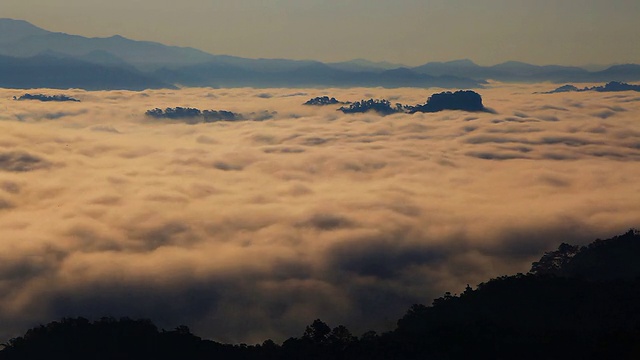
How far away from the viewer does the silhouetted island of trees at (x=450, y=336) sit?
76312 mm

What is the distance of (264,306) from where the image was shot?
417ft

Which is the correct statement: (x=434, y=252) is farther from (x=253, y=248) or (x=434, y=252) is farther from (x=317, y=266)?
(x=253, y=248)

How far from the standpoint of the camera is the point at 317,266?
148000mm

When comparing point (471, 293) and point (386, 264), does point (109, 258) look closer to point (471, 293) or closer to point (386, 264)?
point (386, 264)

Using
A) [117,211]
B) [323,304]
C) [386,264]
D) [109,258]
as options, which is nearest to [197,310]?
[323,304]

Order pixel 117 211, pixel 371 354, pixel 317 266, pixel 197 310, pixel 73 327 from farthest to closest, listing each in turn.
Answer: pixel 117 211 → pixel 317 266 → pixel 197 310 → pixel 73 327 → pixel 371 354

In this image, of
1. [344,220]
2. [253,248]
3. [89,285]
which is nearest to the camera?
[89,285]

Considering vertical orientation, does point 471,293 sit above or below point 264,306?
above

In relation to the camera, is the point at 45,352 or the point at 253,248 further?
the point at 253,248

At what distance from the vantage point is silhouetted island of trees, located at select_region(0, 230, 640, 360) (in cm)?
7631

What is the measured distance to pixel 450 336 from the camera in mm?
80438

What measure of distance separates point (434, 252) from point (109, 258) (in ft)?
263

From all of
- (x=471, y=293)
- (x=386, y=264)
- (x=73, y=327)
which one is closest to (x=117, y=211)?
(x=386, y=264)

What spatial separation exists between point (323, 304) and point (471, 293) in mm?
33547
